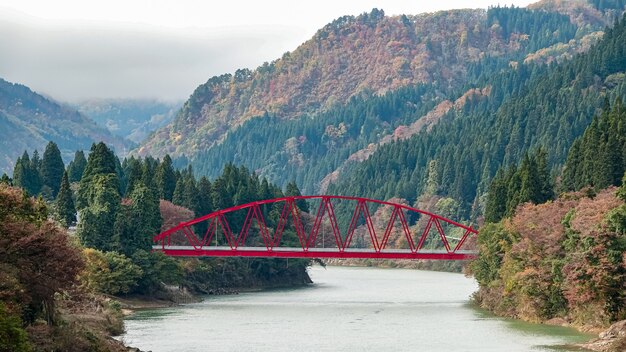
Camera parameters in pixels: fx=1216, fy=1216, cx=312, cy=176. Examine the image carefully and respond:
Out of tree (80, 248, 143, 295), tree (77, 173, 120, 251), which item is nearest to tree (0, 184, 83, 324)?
tree (80, 248, 143, 295)

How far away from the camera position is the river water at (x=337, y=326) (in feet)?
253

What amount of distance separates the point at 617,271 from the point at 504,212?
3638 centimetres

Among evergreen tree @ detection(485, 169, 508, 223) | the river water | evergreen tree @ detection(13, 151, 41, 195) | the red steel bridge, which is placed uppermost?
evergreen tree @ detection(13, 151, 41, 195)

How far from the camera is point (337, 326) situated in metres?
91.0

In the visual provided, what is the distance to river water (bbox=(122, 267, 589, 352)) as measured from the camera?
7719 centimetres

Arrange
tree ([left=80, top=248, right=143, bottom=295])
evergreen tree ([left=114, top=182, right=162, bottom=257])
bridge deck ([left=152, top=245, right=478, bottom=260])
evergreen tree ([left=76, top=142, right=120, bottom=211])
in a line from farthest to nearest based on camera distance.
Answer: evergreen tree ([left=76, top=142, right=120, bottom=211]) → bridge deck ([left=152, top=245, right=478, bottom=260]) → evergreen tree ([left=114, top=182, right=162, bottom=257]) → tree ([left=80, top=248, right=143, bottom=295])

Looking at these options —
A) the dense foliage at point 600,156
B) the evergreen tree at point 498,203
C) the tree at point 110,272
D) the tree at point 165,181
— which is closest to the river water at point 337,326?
the tree at point 110,272

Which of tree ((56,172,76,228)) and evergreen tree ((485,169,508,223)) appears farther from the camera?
tree ((56,172,76,228))

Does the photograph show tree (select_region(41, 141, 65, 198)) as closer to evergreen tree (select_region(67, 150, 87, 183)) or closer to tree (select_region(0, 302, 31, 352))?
evergreen tree (select_region(67, 150, 87, 183))

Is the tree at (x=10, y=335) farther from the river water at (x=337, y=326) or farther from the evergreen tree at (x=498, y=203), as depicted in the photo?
the evergreen tree at (x=498, y=203)

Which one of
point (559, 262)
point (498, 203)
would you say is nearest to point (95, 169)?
point (498, 203)

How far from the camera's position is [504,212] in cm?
11400

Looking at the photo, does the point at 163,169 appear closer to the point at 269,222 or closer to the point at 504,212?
the point at 269,222

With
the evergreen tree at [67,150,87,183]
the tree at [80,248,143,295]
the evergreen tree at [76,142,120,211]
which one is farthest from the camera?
the evergreen tree at [67,150,87,183]
